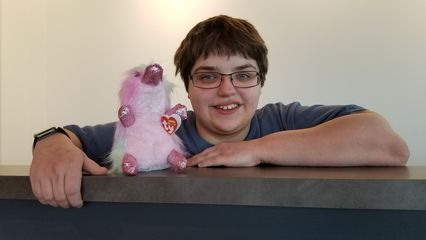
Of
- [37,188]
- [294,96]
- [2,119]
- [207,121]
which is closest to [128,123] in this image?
[37,188]

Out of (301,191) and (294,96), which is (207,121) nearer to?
(301,191)

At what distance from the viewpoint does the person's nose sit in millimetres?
991

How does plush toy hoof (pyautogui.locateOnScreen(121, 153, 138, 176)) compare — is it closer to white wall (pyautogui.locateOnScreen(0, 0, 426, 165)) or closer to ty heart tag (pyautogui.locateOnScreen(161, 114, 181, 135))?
ty heart tag (pyautogui.locateOnScreen(161, 114, 181, 135))

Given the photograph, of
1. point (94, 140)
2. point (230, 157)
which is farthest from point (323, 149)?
point (94, 140)

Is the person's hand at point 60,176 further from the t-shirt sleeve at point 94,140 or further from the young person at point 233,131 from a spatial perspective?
the t-shirt sleeve at point 94,140

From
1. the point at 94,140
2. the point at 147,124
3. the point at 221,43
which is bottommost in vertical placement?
the point at 94,140

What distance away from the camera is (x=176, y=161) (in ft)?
2.09

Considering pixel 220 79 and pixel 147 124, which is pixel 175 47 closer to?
pixel 220 79

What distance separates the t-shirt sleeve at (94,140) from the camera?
3.05 feet

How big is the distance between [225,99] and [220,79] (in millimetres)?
54

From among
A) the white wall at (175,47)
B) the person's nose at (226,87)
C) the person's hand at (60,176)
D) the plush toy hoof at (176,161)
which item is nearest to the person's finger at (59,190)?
the person's hand at (60,176)

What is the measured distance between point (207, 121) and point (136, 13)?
156 cm

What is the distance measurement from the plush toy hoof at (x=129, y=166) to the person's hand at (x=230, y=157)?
158 millimetres

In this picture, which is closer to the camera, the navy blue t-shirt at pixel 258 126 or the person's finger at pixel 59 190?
the person's finger at pixel 59 190
